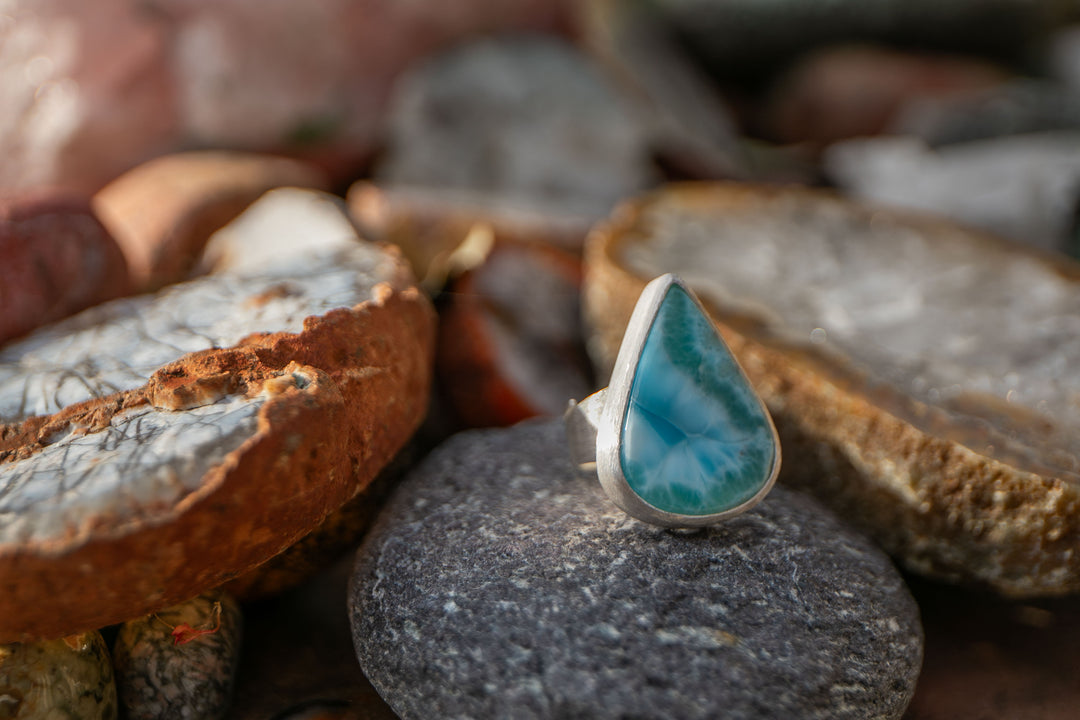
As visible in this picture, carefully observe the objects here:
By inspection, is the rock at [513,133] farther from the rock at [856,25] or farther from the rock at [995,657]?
the rock at [995,657]

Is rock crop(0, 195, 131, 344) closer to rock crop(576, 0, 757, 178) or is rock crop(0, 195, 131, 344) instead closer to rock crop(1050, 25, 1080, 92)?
rock crop(576, 0, 757, 178)

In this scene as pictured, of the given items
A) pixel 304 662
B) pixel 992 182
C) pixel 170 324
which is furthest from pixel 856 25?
pixel 304 662

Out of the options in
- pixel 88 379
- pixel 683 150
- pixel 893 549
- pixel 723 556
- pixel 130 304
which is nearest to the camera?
pixel 723 556

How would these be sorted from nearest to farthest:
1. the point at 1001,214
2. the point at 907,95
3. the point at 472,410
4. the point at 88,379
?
1. the point at 88,379
2. the point at 472,410
3. the point at 1001,214
4. the point at 907,95

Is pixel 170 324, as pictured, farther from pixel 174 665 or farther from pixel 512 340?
pixel 512 340

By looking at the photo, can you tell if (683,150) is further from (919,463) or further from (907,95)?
(919,463)

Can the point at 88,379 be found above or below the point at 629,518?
above

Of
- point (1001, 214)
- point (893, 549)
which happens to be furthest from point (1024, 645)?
point (1001, 214)
